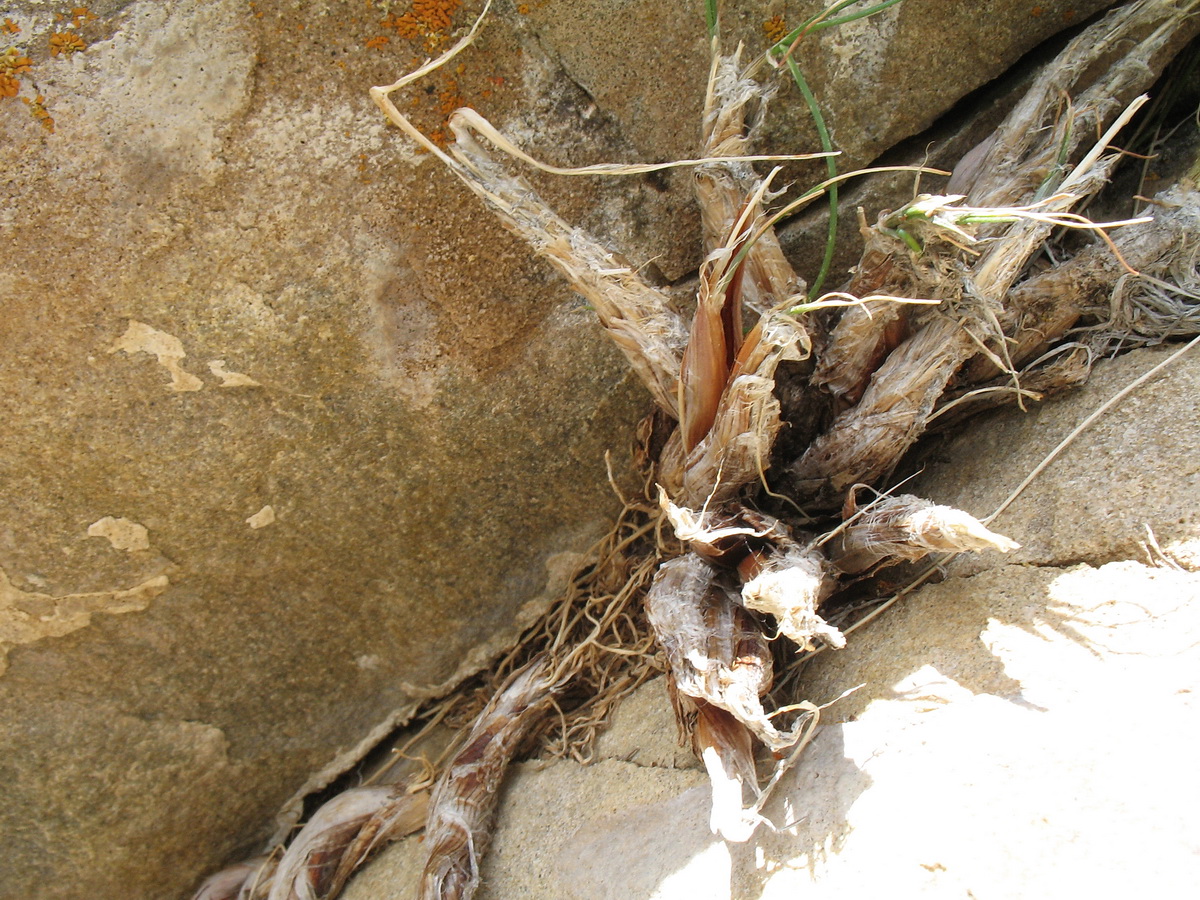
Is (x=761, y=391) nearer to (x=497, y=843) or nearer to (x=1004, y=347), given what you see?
(x=1004, y=347)

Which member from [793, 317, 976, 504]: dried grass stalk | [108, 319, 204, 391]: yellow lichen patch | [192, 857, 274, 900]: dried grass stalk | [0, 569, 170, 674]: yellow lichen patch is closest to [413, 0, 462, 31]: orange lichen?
[108, 319, 204, 391]: yellow lichen patch

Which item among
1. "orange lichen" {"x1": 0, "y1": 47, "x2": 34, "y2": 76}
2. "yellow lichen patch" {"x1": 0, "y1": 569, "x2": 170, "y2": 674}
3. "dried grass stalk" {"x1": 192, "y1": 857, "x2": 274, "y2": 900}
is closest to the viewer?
"orange lichen" {"x1": 0, "y1": 47, "x2": 34, "y2": 76}

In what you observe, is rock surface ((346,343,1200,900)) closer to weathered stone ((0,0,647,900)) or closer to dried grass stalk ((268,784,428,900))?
dried grass stalk ((268,784,428,900))

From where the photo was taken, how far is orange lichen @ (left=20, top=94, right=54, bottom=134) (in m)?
1.04

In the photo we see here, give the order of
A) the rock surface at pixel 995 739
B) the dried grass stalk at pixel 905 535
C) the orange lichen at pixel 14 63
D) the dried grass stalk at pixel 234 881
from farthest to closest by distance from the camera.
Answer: the dried grass stalk at pixel 234 881 → the orange lichen at pixel 14 63 → the dried grass stalk at pixel 905 535 → the rock surface at pixel 995 739

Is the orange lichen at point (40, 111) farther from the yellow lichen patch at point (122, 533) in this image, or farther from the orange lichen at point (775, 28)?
the orange lichen at point (775, 28)

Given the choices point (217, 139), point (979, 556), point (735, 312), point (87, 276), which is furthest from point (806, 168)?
point (87, 276)

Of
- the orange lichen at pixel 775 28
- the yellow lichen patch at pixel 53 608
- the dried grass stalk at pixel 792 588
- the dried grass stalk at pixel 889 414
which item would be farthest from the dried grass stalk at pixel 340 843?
the orange lichen at pixel 775 28

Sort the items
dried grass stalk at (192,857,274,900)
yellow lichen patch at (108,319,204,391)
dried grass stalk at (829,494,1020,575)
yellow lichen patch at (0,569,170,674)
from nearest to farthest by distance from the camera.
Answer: dried grass stalk at (829,494,1020,575) → yellow lichen patch at (108,319,204,391) → yellow lichen patch at (0,569,170,674) → dried grass stalk at (192,857,274,900)

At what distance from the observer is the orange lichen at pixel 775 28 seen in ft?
3.77

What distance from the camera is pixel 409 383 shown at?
1.24m

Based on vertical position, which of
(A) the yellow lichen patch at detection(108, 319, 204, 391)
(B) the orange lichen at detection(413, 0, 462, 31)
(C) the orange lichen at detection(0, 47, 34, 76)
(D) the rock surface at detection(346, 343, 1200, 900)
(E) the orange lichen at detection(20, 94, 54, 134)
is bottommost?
(D) the rock surface at detection(346, 343, 1200, 900)

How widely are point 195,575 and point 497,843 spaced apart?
584mm

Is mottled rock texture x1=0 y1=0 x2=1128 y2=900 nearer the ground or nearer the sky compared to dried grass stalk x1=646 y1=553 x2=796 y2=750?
nearer the sky
